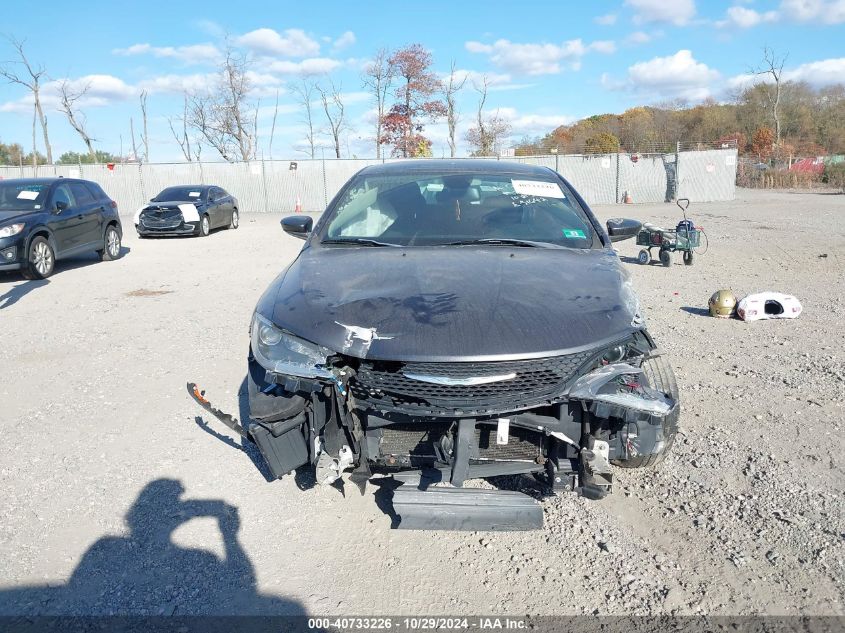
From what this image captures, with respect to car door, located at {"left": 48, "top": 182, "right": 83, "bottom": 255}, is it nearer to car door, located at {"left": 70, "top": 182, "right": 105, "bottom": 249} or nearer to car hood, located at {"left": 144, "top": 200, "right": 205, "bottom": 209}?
car door, located at {"left": 70, "top": 182, "right": 105, "bottom": 249}

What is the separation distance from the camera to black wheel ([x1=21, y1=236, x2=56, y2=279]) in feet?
33.8

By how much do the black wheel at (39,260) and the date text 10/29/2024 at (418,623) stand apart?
31.9ft

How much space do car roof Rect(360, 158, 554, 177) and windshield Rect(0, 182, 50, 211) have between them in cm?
844

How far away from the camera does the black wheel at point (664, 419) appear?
9.80ft

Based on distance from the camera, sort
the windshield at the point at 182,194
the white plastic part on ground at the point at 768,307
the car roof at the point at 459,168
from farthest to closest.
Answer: the windshield at the point at 182,194
the white plastic part on ground at the point at 768,307
the car roof at the point at 459,168

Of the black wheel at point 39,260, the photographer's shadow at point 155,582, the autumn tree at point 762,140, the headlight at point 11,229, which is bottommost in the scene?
the photographer's shadow at point 155,582

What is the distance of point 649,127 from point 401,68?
26.0 meters

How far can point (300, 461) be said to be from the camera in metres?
2.89

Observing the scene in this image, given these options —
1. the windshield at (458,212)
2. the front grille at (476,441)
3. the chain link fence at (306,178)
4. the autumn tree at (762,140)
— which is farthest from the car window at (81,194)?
the autumn tree at (762,140)

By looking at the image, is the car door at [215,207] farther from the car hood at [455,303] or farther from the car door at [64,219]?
the car hood at [455,303]

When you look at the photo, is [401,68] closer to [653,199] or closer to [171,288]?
[653,199]

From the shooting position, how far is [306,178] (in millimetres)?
30203

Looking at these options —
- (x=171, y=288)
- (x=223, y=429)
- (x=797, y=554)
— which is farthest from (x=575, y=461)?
→ (x=171, y=288)

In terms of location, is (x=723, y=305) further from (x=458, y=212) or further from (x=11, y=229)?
(x=11, y=229)
